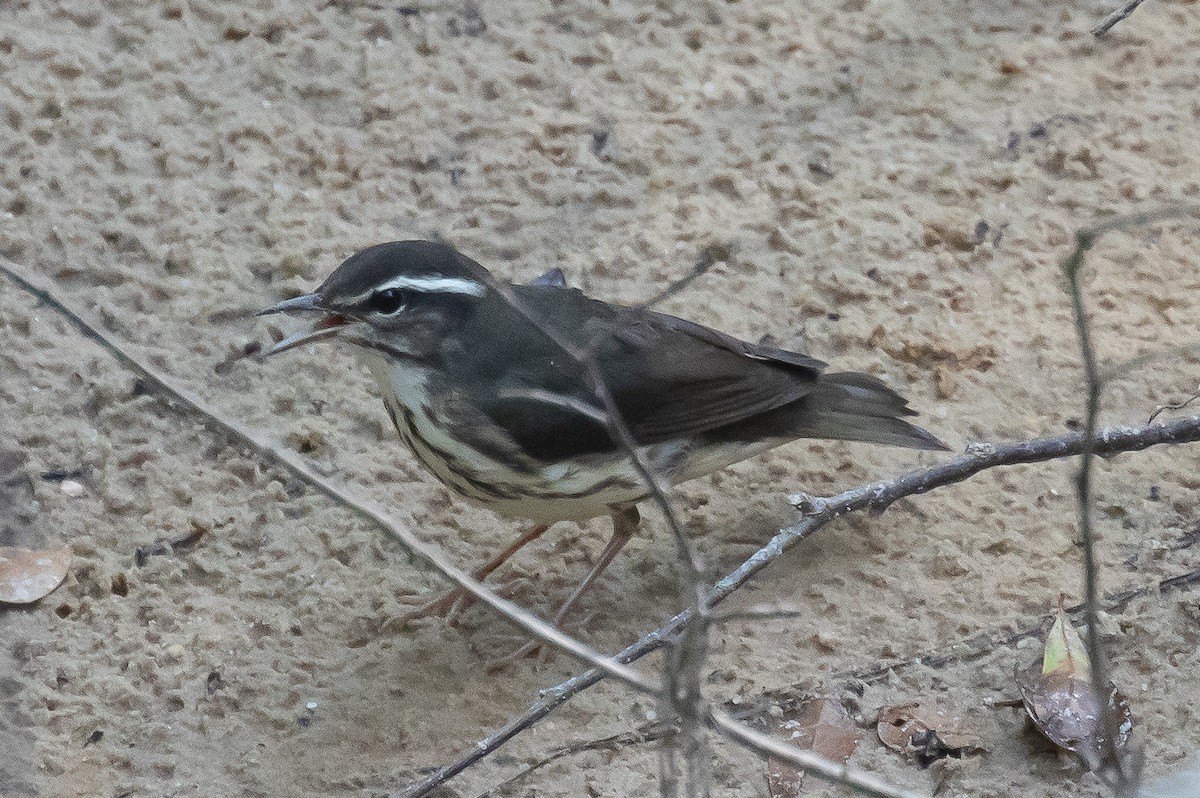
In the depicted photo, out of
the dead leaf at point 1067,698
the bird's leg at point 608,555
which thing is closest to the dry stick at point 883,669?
the dead leaf at point 1067,698

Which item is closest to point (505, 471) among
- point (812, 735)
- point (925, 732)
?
point (812, 735)

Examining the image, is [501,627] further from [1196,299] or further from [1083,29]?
[1083,29]

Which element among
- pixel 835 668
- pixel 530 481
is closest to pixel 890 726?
pixel 835 668

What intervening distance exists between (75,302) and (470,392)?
190 centimetres

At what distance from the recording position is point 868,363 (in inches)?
205

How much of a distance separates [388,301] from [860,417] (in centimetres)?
159

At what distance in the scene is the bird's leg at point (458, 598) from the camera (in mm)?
4523

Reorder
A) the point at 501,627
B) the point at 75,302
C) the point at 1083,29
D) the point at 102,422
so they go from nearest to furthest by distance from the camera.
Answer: the point at 501,627 → the point at 102,422 → the point at 75,302 → the point at 1083,29

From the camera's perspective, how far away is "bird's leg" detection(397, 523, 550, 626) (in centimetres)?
452

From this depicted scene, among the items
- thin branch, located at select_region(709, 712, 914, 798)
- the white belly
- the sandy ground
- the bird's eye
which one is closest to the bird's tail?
the sandy ground

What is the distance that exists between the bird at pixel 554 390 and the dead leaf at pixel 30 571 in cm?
110

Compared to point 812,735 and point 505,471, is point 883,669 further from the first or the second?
point 505,471

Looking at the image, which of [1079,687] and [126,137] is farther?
[126,137]

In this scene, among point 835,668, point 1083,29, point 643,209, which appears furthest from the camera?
point 1083,29
